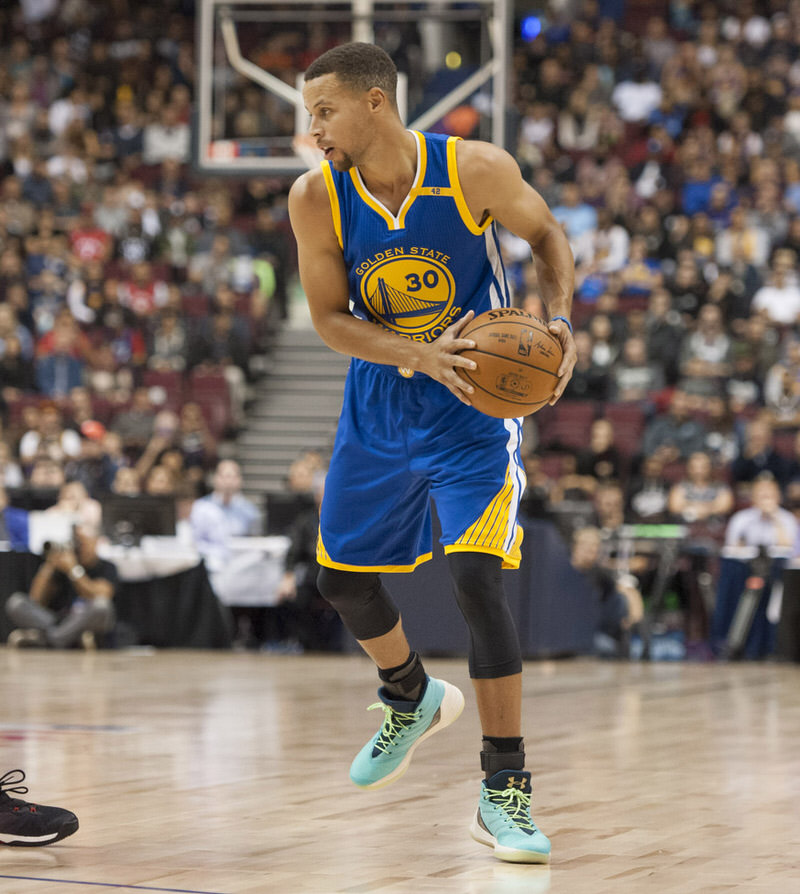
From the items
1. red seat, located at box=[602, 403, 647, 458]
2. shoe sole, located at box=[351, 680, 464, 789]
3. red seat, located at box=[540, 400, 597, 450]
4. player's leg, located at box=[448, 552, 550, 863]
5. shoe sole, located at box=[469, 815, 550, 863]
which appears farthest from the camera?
red seat, located at box=[540, 400, 597, 450]

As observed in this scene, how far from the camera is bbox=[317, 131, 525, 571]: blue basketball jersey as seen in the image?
4.01 metres

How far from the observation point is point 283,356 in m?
17.1

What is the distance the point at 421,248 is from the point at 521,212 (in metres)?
0.29

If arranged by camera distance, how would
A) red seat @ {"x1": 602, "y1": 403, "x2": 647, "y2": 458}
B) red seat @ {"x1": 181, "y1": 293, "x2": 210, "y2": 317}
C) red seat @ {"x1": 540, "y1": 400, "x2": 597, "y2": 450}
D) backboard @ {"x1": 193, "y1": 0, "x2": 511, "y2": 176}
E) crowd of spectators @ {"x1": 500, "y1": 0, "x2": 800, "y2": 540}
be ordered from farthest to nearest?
red seat @ {"x1": 181, "y1": 293, "x2": 210, "y2": 317}, red seat @ {"x1": 540, "y1": 400, "x2": 597, "y2": 450}, red seat @ {"x1": 602, "y1": 403, "x2": 647, "y2": 458}, crowd of spectators @ {"x1": 500, "y1": 0, "x2": 800, "y2": 540}, backboard @ {"x1": 193, "y1": 0, "x2": 511, "y2": 176}

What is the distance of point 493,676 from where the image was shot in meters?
3.93

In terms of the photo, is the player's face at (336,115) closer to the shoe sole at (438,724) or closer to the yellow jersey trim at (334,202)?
the yellow jersey trim at (334,202)

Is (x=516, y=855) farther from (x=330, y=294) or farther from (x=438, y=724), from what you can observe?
(x=330, y=294)

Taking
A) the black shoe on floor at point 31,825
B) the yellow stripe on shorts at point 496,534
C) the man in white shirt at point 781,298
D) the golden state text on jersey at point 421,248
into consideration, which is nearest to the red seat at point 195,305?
the man in white shirt at point 781,298

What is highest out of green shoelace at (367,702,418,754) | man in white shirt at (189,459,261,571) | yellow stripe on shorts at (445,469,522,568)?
yellow stripe on shorts at (445,469,522,568)

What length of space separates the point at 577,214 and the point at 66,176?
6331mm

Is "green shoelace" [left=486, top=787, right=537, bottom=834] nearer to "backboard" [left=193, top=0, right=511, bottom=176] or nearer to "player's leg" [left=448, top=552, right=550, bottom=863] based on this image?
"player's leg" [left=448, top=552, right=550, bottom=863]

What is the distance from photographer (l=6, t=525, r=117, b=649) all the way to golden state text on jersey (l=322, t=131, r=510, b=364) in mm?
7932

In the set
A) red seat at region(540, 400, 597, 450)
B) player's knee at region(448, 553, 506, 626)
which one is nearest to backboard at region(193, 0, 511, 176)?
red seat at region(540, 400, 597, 450)

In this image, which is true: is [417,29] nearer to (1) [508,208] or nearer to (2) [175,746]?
(2) [175,746]
